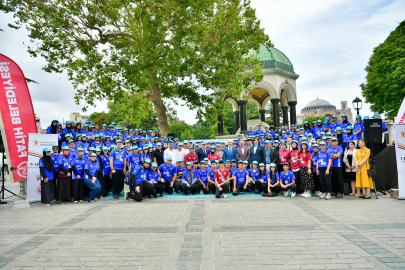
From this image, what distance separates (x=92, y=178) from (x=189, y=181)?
3.67m

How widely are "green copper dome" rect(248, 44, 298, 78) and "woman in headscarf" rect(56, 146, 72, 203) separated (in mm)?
17338

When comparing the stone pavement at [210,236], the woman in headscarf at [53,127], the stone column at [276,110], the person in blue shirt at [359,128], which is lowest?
the stone pavement at [210,236]

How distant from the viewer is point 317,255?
4293 mm

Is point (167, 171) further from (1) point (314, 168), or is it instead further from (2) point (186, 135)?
(2) point (186, 135)

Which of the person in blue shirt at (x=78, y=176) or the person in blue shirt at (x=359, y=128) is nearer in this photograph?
the person in blue shirt at (x=78, y=176)

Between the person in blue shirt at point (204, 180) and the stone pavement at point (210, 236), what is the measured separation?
229 cm

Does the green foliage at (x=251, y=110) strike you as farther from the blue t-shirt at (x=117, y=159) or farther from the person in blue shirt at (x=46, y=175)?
the person in blue shirt at (x=46, y=175)

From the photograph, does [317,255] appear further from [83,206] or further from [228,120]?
[228,120]

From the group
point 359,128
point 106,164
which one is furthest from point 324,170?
point 106,164

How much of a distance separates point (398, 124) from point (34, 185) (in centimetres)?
1240

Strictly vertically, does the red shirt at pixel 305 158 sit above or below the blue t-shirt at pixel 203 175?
above

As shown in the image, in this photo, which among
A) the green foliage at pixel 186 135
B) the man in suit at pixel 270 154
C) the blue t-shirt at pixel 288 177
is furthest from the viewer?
the green foliage at pixel 186 135

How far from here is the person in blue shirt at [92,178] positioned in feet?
31.5

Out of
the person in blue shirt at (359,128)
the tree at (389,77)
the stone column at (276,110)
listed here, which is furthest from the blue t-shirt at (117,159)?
the tree at (389,77)
